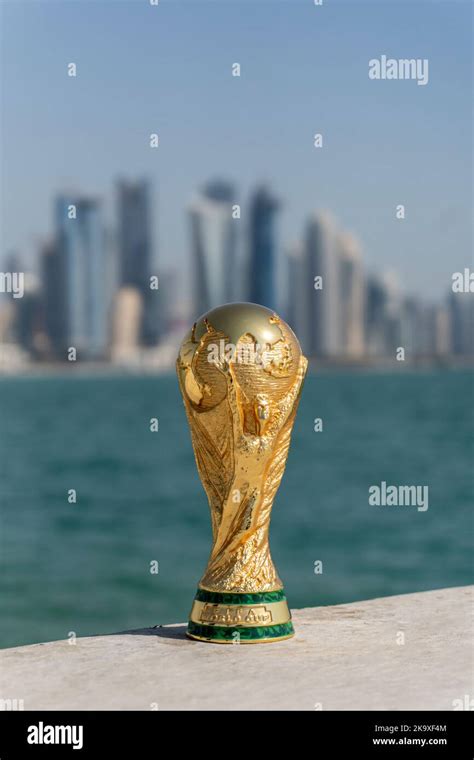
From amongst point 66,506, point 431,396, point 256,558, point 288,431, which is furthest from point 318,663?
point 431,396

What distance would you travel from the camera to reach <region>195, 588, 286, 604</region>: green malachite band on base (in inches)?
199

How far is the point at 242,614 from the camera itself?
507 centimetres

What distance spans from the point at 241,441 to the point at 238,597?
24.3 inches

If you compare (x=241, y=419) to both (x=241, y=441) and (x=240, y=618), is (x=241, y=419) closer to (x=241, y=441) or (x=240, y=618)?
(x=241, y=441)

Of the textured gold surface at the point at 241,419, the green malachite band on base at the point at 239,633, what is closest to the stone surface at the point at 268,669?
the green malachite band on base at the point at 239,633

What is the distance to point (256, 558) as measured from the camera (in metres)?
5.14

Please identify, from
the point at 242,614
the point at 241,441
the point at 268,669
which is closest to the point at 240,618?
the point at 242,614

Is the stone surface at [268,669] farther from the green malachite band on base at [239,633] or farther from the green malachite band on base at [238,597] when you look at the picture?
the green malachite band on base at [238,597]

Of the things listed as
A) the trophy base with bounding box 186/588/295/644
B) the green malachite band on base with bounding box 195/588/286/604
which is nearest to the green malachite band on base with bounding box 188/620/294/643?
the trophy base with bounding box 186/588/295/644

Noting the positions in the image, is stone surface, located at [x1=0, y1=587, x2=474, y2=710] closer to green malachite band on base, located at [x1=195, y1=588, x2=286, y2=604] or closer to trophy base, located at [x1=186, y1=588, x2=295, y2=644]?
trophy base, located at [x1=186, y1=588, x2=295, y2=644]

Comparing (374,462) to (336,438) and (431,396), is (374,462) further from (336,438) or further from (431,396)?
(431,396)

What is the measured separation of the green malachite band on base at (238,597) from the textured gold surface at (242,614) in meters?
0.01

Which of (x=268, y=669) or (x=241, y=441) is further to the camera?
(x=241, y=441)
